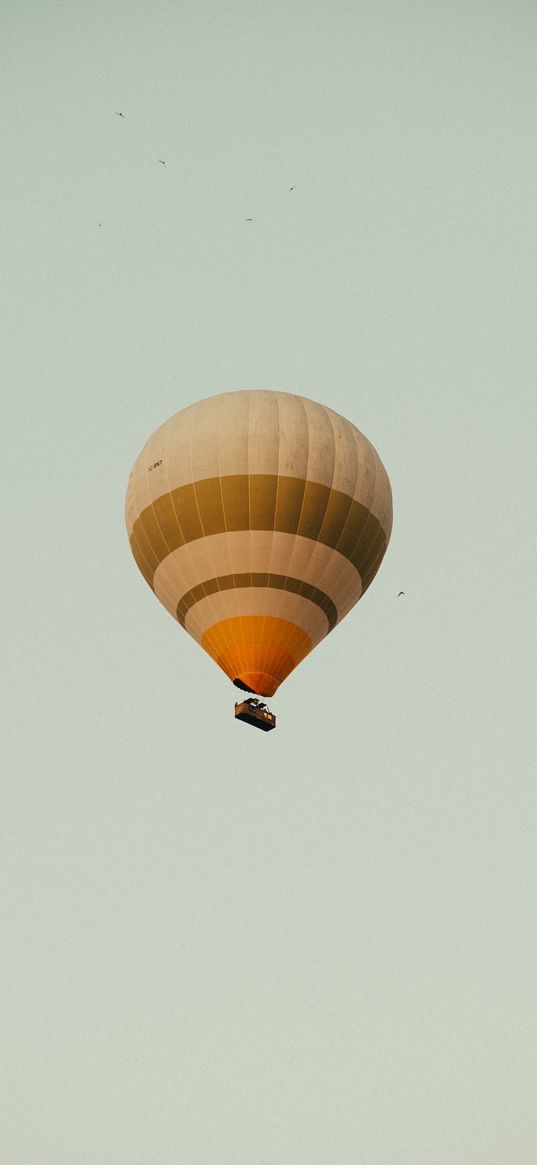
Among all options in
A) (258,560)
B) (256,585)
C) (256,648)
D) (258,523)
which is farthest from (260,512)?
Result: (256,648)

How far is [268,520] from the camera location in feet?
88.8

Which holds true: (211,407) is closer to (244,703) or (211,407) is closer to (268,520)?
(268,520)

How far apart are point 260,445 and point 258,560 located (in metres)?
2.69

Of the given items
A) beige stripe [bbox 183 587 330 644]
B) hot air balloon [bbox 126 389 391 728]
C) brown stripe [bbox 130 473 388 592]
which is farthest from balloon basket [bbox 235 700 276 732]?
brown stripe [bbox 130 473 388 592]

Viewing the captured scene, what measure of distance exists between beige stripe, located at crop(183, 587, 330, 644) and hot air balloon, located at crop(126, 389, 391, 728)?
0.03 metres

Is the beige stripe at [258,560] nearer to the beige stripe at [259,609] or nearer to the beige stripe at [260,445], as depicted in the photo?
the beige stripe at [259,609]

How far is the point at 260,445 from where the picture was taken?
27250mm

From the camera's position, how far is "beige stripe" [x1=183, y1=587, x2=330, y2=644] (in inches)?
1081

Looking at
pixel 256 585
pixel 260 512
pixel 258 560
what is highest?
pixel 260 512

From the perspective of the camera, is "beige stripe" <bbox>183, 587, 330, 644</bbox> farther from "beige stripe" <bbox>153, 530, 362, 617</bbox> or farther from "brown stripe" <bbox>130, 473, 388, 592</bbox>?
"brown stripe" <bbox>130, 473, 388, 592</bbox>

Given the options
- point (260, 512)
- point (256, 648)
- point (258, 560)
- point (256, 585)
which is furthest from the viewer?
point (256, 648)

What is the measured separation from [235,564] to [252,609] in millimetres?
1145

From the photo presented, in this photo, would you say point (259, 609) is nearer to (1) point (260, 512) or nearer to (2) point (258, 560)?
(2) point (258, 560)

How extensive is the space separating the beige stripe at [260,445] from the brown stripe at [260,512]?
24 centimetres
